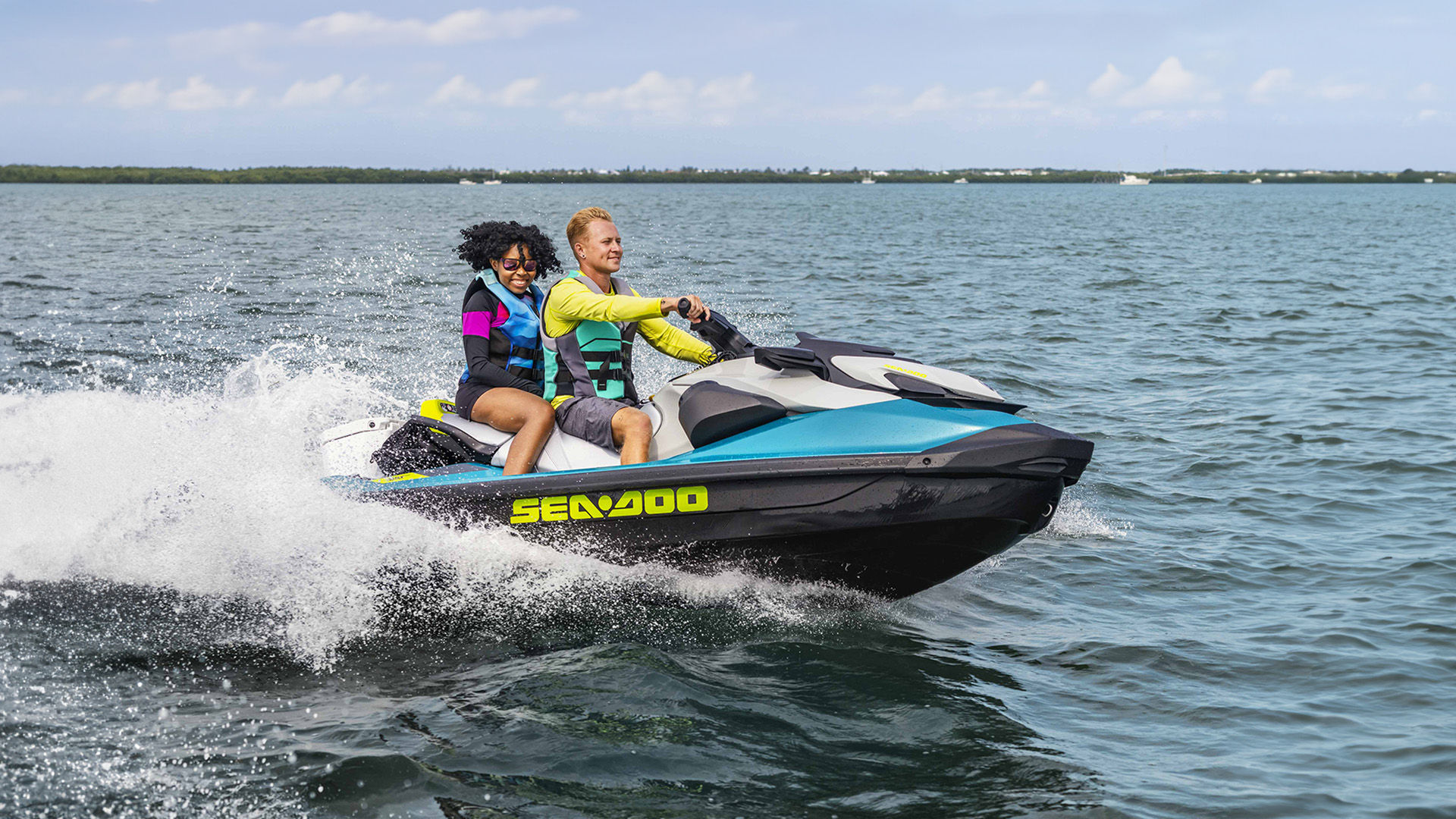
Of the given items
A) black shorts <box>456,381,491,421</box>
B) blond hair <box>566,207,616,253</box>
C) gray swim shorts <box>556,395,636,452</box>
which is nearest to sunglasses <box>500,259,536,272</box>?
blond hair <box>566,207,616,253</box>

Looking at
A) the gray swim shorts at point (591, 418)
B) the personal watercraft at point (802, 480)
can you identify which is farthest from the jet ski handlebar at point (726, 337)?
the gray swim shorts at point (591, 418)

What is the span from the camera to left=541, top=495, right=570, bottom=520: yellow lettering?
509 centimetres

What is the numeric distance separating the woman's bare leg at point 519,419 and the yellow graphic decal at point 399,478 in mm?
404

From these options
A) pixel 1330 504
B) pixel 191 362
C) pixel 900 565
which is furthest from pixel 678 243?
pixel 900 565

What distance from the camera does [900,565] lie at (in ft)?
16.6

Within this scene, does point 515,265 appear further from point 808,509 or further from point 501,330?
point 808,509

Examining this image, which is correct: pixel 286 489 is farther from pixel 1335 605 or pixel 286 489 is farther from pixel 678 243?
pixel 678 243

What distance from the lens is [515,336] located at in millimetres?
5602

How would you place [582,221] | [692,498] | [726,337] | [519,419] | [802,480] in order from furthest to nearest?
[726,337]
[519,419]
[582,221]
[692,498]
[802,480]

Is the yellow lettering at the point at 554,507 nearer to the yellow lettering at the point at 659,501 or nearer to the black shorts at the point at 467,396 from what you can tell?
the yellow lettering at the point at 659,501

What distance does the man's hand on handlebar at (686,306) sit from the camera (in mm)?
4879

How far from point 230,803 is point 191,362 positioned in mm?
9113

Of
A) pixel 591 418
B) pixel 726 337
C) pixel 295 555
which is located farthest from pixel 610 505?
pixel 295 555

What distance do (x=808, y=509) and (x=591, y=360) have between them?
52.1 inches
